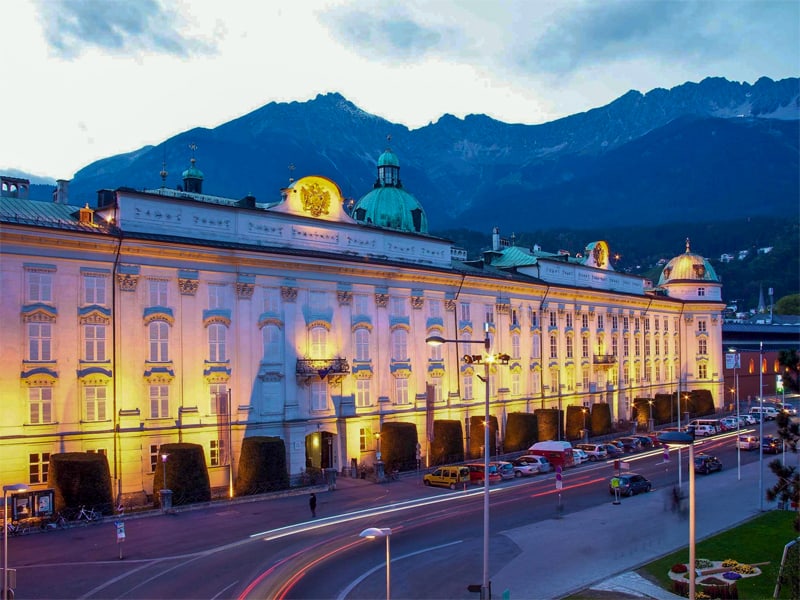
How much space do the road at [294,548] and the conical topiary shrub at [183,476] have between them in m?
1.36

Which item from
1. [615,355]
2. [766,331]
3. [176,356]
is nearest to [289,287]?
[176,356]

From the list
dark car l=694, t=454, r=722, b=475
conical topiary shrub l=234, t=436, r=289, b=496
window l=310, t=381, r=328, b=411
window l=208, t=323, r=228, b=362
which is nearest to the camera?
conical topiary shrub l=234, t=436, r=289, b=496

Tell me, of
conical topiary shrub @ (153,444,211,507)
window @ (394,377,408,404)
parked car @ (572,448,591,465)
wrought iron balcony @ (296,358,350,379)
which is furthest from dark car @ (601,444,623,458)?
conical topiary shrub @ (153,444,211,507)

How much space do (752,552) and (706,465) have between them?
27029 millimetres

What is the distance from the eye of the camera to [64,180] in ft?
187

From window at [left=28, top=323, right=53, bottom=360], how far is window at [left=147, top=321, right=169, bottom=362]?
6144 mm

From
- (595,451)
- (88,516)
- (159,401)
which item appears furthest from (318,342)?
(595,451)

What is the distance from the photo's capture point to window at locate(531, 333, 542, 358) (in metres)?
84.1

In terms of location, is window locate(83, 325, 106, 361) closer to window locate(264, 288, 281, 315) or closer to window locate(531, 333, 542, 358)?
window locate(264, 288, 281, 315)

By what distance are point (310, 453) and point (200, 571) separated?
26834 millimetres

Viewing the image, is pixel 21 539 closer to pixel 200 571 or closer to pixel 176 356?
pixel 200 571

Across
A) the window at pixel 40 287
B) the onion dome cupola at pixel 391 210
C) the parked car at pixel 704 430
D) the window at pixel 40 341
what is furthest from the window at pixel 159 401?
the parked car at pixel 704 430

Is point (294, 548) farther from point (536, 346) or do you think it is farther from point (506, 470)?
point (536, 346)

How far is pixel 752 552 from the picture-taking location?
125ft
